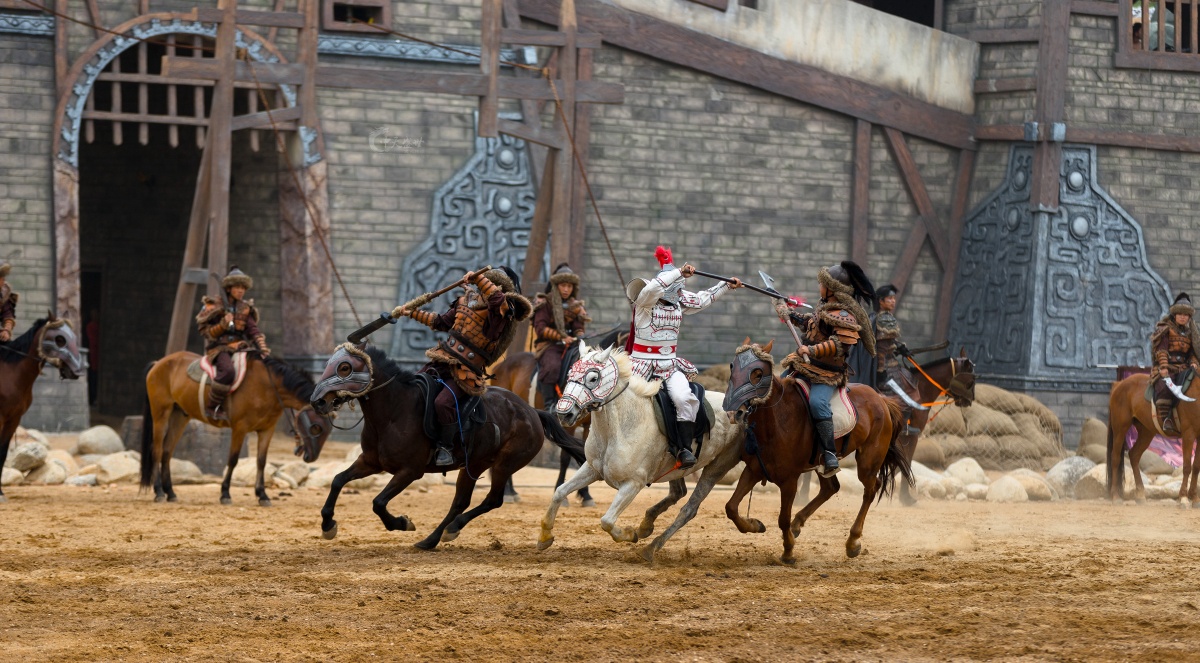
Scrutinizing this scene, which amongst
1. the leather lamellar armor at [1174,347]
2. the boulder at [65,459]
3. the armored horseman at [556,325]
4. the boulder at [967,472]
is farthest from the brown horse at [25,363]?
the leather lamellar armor at [1174,347]

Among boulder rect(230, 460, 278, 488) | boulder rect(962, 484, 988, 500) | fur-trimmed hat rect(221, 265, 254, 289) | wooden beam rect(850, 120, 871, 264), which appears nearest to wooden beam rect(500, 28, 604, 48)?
fur-trimmed hat rect(221, 265, 254, 289)

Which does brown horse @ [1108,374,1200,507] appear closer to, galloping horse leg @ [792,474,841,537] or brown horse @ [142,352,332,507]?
galloping horse leg @ [792,474,841,537]

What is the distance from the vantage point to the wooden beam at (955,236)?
76.0 ft

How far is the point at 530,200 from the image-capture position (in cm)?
2103

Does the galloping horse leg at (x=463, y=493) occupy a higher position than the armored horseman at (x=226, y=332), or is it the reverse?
the armored horseman at (x=226, y=332)

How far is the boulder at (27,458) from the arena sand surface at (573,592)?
10.0 feet

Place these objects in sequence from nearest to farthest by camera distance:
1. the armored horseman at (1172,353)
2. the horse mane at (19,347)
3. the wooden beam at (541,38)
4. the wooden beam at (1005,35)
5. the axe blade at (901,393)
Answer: the horse mane at (19,347), the axe blade at (901,393), the armored horseman at (1172,353), the wooden beam at (541,38), the wooden beam at (1005,35)

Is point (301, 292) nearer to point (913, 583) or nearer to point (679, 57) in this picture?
point (679, 57)

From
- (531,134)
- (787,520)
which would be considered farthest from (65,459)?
(787,520)

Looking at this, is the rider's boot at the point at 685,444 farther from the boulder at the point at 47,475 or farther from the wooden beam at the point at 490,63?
the boulder at the point at 47,475

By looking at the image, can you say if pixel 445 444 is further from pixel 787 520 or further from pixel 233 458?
pixel 233 458

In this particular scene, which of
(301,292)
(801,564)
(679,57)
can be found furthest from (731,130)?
(801,564)

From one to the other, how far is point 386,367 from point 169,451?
497 centimetres

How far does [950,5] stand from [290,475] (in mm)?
12689
